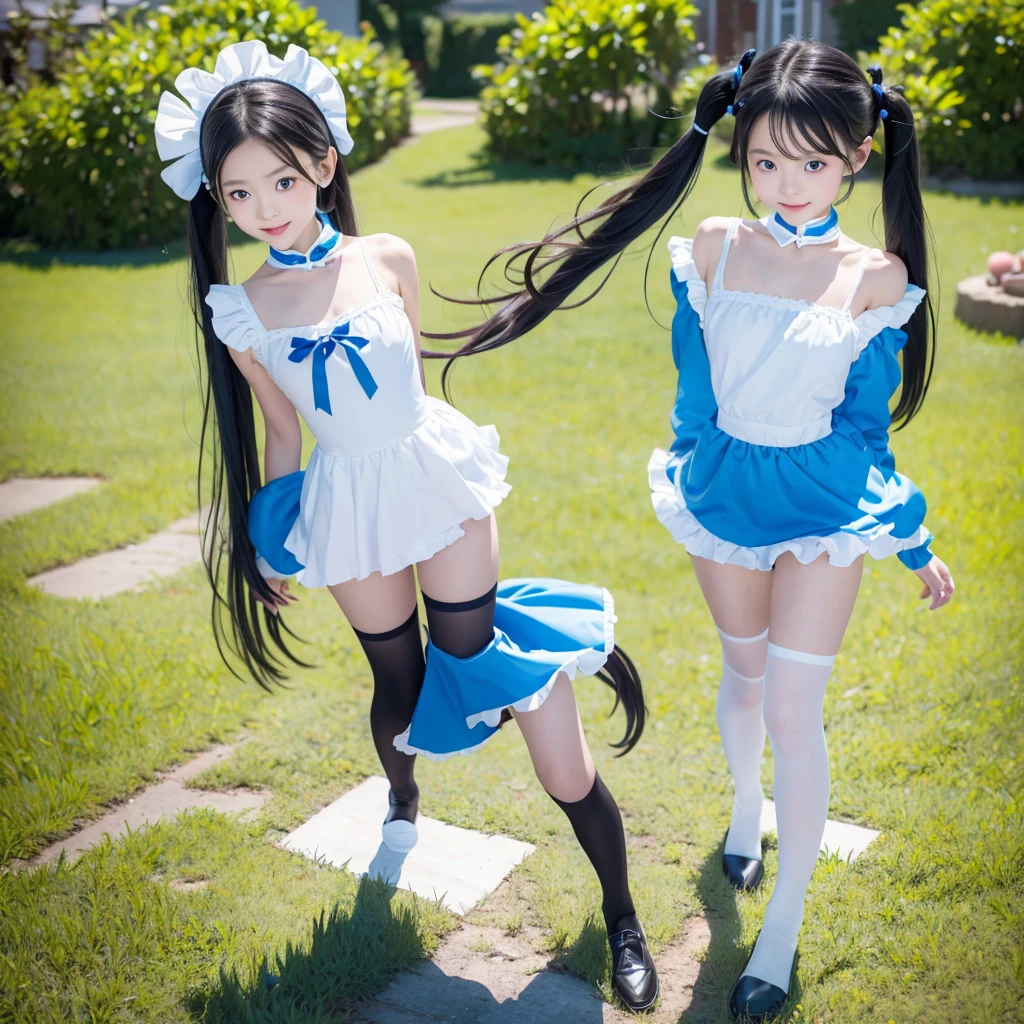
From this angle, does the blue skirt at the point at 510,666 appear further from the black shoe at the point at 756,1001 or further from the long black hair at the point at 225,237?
the black shoe at the point at 756,1001

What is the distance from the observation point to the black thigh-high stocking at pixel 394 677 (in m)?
2.59

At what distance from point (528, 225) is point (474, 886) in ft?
27.3

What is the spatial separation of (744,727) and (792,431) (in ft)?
2.55

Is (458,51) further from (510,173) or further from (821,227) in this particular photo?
(821,227)

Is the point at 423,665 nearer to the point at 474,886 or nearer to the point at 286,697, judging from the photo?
the point at 474,886

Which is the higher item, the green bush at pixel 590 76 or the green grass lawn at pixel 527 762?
the green bush at pixel 590 76

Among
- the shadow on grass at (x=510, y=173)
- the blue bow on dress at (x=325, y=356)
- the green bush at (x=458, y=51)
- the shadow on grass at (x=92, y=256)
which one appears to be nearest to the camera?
the blue bow on dress at (x=325, y=356)

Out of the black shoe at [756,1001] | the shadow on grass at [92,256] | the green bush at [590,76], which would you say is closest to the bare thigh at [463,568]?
the black shoe at [756,1001]

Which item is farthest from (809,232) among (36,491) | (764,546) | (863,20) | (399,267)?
(863,20)

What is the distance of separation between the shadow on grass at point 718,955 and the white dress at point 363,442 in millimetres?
1162

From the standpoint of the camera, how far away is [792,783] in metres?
2.31

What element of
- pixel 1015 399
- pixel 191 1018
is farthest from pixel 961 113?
pixel 191 1018

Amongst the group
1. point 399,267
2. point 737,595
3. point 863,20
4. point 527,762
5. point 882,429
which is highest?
point 863,20

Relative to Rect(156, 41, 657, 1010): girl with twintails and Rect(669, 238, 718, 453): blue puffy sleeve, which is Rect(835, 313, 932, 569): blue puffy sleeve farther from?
Rect(156, 41, 657, 1010): girl with twintails
